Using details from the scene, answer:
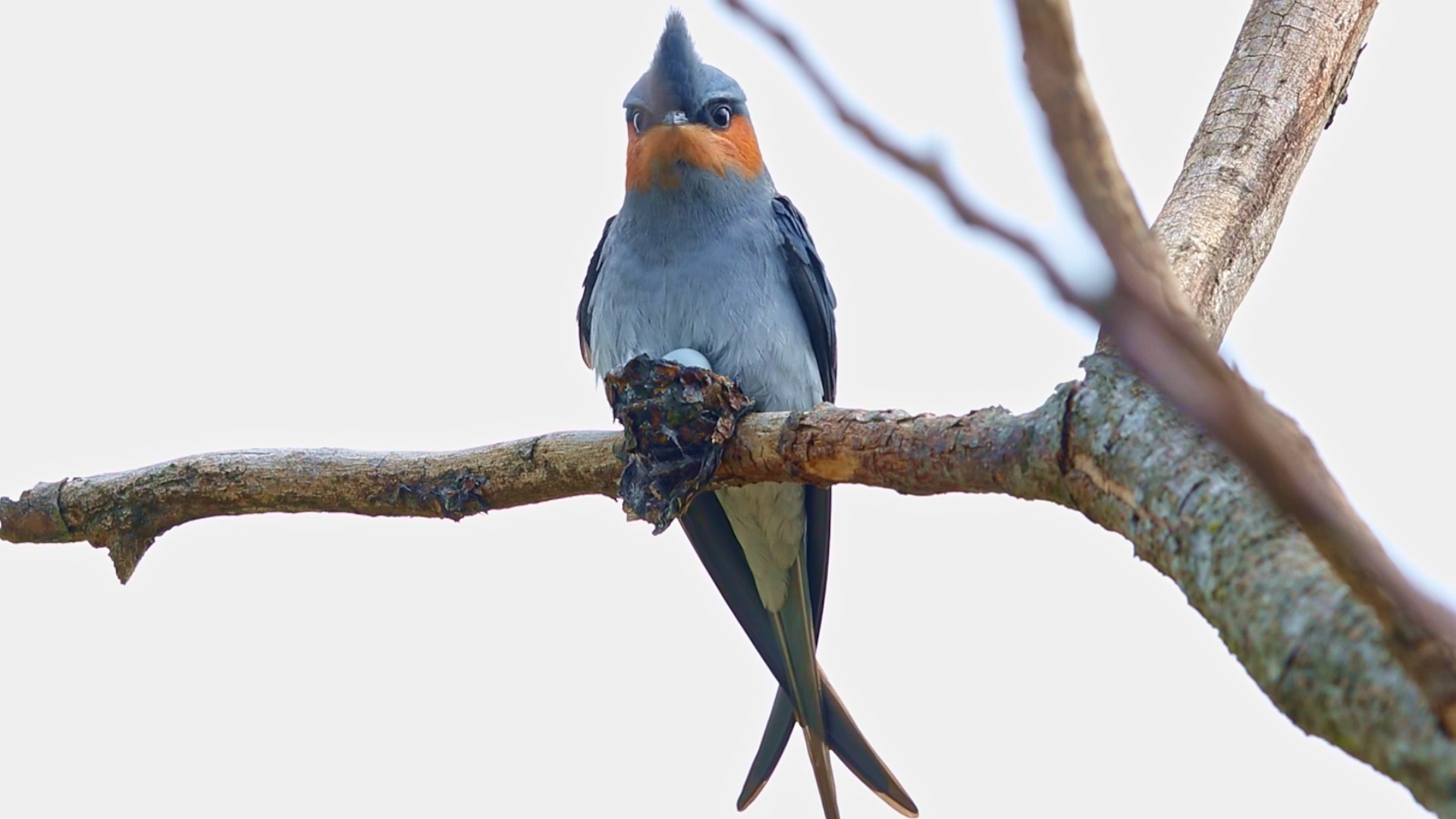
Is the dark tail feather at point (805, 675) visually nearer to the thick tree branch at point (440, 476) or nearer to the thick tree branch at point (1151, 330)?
the thick tree branch at point (440, 476)

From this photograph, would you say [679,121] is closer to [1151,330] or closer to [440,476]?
[440,476]

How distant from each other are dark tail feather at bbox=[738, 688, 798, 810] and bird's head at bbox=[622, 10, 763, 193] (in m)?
2.40

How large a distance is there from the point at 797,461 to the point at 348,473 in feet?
6.04

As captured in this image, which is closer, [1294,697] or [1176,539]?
[1294,697]

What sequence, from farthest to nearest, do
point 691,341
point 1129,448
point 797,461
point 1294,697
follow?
point 691,341 < point 797,461 < point 1129,448 < point 1294,697

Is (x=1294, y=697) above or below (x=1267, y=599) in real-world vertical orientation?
below

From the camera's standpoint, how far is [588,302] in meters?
→ 6.85

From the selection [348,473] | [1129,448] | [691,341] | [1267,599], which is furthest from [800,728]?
[1267,599]

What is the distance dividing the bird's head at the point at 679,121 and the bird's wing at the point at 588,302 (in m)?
0.53

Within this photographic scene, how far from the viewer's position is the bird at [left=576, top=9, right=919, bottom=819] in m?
5.88

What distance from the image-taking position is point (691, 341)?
19.4 ft

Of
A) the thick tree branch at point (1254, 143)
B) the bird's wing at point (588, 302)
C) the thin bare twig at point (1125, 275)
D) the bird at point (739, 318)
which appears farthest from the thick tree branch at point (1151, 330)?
the bird's wing at point (588, 302)

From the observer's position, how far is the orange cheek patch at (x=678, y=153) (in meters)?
6.10

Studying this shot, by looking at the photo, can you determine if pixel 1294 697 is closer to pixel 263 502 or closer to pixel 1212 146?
pixel 1212 146
